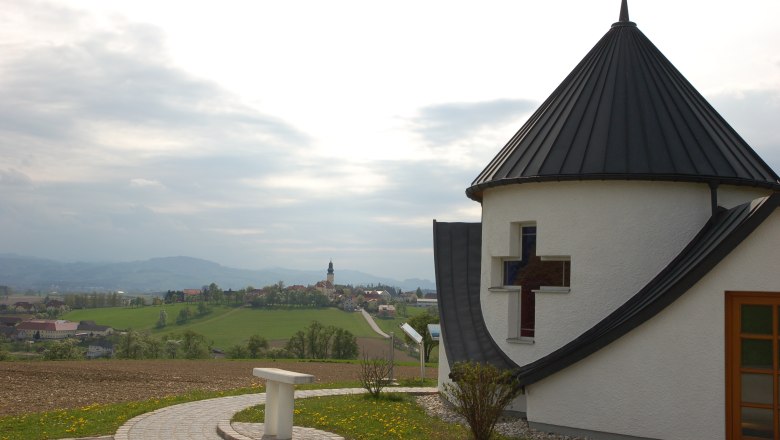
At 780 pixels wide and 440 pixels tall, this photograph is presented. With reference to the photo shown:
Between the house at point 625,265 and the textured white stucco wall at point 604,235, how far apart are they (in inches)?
0.9

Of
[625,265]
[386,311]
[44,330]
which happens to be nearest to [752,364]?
[625,265]

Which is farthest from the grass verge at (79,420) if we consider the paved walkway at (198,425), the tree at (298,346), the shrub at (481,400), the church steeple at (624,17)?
the tree at (298,346)

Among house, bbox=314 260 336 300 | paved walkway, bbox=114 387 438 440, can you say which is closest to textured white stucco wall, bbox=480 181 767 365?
paved walkway, bbox=114 387 438 440

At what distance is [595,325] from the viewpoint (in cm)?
1251

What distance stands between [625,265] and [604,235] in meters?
0.61

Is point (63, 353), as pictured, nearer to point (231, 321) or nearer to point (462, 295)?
point (462, 295)

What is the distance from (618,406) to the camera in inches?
434

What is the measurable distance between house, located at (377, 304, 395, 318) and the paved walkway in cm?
6975

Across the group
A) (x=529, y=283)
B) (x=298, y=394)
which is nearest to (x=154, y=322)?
(x=298, y=394)

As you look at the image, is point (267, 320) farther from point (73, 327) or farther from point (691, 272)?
point (691, 272)

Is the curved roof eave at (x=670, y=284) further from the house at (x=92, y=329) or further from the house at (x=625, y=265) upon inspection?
the house at (x=92, y=329)

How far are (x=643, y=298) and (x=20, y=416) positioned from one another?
11288 mm

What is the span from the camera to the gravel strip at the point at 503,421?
457 inches

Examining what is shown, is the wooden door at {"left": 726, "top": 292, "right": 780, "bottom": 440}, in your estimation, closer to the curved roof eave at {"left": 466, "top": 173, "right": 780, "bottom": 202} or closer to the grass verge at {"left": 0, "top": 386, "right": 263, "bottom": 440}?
the curved roof eave at {"left": 466, "top": 173, "right": 780, "bottom": 202}
